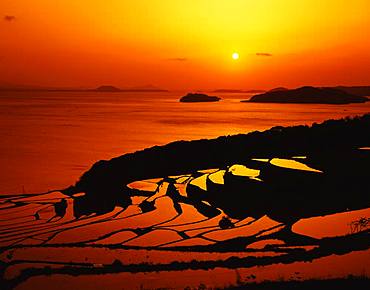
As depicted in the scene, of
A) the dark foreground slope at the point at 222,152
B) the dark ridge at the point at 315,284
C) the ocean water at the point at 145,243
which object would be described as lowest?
the ocean water at the point at 145,243

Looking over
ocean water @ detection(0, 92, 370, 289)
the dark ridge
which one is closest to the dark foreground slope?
ocean water @ detection(0, 92, 370, 289)

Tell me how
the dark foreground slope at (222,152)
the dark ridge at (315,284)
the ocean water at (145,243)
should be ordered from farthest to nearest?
1. the dark foreground slope at (222,152)
2. the ocean water at (145,243)
3. the dark ridge at (315,284)

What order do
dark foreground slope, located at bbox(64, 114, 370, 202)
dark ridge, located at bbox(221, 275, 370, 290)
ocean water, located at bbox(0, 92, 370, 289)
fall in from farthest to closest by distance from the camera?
dark foreground slope, located at bbox(64, 114, 370, 202)
ocean water, located at bbox(0, 92, 370, 289)
dark ridge, located at bbox(221, 275, 370, 290)

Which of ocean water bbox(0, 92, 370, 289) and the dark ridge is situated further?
ocean water bbox(0, 92, 370, 289)

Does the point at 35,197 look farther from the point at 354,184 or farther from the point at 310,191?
the point at 354,184

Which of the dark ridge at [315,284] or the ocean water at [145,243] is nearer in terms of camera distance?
the dark ridge at [315,284]

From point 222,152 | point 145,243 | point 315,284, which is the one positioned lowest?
point 145,243

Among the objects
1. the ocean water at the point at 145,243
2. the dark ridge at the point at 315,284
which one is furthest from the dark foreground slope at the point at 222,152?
the dark ridge at the point at 315,284

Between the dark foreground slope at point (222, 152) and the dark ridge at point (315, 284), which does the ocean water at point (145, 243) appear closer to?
the dark ridge at point (315, 284)

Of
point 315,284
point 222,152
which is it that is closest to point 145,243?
point 315,284

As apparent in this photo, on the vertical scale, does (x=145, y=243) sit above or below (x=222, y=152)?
below

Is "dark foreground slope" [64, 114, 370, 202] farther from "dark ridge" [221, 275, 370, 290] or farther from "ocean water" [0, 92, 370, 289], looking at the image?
"dark ridge" [221, 275, 370, 290]

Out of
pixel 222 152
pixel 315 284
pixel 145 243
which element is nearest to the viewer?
pixel 315 284

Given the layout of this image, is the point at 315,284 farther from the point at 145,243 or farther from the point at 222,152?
the point at 222,152
